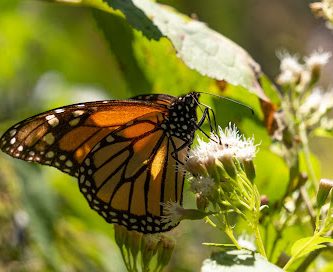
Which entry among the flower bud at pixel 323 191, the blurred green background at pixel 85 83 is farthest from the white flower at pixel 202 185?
the blurred green background at pixel 85 83

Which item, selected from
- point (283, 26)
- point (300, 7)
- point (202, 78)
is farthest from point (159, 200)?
point (300, 7)

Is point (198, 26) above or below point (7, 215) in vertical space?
above

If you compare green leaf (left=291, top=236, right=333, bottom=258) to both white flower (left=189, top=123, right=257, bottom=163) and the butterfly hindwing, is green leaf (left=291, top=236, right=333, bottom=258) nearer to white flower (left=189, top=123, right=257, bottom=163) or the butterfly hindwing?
white flower (left=189, top=123, right=257, bottom=163)

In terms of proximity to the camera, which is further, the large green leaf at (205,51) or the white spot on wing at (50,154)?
the white spot on wing at (50,154)

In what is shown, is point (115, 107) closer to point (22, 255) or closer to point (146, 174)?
point (146, 174)

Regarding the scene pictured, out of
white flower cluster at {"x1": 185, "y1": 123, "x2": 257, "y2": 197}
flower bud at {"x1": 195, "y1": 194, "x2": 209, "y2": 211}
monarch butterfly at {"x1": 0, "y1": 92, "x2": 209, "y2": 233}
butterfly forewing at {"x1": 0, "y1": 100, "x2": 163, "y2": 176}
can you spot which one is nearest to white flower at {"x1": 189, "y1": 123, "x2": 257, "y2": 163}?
white flower cluster at {"x1": 185, "y1": 123, "x2": 257, "y2": 197}

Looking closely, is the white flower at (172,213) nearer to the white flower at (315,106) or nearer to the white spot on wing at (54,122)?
the white spot on wing at (54,122)
